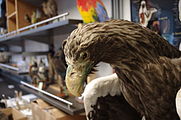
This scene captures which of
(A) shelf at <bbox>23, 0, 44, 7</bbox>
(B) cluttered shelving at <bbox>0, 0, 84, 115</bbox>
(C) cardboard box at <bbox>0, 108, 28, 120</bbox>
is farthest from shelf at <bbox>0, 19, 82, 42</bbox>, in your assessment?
(C) cardboard box at <bbox>0, 108, 28, 120</bbox>

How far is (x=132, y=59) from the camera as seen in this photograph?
1.16ft

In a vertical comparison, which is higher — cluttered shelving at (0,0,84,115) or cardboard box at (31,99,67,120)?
cluttered shelving at (0,0,84,115)

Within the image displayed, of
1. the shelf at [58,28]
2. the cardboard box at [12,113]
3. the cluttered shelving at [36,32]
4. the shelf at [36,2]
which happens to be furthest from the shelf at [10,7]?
the cardboard box at [12,113]

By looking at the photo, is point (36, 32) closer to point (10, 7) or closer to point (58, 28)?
point (58, 28)

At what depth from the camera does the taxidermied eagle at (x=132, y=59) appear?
33 cm

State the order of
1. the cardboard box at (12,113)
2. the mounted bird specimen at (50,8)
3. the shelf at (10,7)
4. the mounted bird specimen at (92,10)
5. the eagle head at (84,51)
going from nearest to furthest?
1. the eagle head at (84,51)
2. the mounted bird specimen at (92,10)
3. the cardboard box at (12,113)
4. the mounted bird specimen at (50,8)
5. the shelf at (10,7)

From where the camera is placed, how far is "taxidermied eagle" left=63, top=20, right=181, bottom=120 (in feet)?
1.08

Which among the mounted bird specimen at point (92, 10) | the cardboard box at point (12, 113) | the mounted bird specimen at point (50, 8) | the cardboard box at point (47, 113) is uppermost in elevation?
the mounted bird specimen at point (50, 8)

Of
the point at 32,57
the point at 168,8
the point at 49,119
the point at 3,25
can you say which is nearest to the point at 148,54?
the point at 168,8

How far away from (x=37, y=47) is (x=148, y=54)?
6.27 feet

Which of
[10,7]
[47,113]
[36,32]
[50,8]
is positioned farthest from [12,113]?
[10,7]

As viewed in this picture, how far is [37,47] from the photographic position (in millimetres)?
2098

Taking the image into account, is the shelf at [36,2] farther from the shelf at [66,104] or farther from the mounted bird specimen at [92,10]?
the mounted bird specimen at [92,10]

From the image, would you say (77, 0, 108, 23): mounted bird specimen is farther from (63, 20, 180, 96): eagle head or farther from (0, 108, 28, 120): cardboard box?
(0, 108, 28, 120): cardboard box
